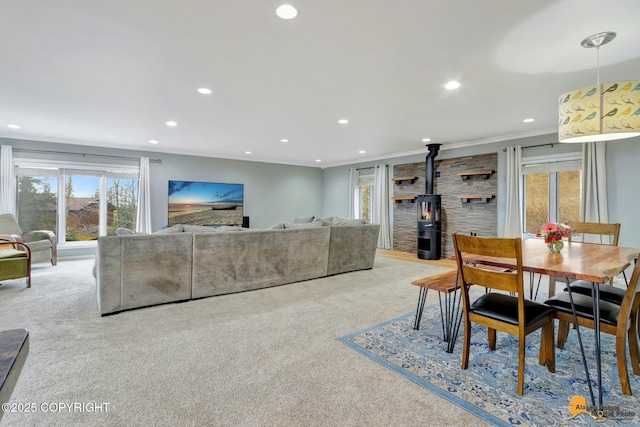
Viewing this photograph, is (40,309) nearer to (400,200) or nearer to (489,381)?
(489,381)

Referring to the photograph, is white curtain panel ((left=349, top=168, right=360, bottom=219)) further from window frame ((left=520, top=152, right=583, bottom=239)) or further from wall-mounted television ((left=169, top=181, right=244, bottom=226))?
window frame ((left=520, top=152, right=583, bottom=239))

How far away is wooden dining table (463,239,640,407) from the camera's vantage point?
1.69 meters

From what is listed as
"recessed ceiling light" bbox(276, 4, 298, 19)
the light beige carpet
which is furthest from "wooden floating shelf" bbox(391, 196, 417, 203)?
"recessed ceiling light" bbox(276, 4, 298, 19)

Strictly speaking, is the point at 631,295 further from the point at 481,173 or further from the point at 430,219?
the point at 430,219

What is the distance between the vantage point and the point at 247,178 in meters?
8.41

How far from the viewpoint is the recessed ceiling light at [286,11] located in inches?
76.0

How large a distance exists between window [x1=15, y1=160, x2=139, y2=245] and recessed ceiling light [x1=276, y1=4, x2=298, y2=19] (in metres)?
6.10

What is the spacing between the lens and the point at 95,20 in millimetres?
2082

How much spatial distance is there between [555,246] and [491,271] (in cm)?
99

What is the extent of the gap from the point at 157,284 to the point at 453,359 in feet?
9.87

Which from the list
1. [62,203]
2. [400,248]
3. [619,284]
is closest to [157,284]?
[62,203]

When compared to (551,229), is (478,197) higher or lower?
higher

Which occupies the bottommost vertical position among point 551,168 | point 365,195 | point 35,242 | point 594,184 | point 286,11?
point 35,242

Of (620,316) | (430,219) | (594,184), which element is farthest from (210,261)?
(594,184)
